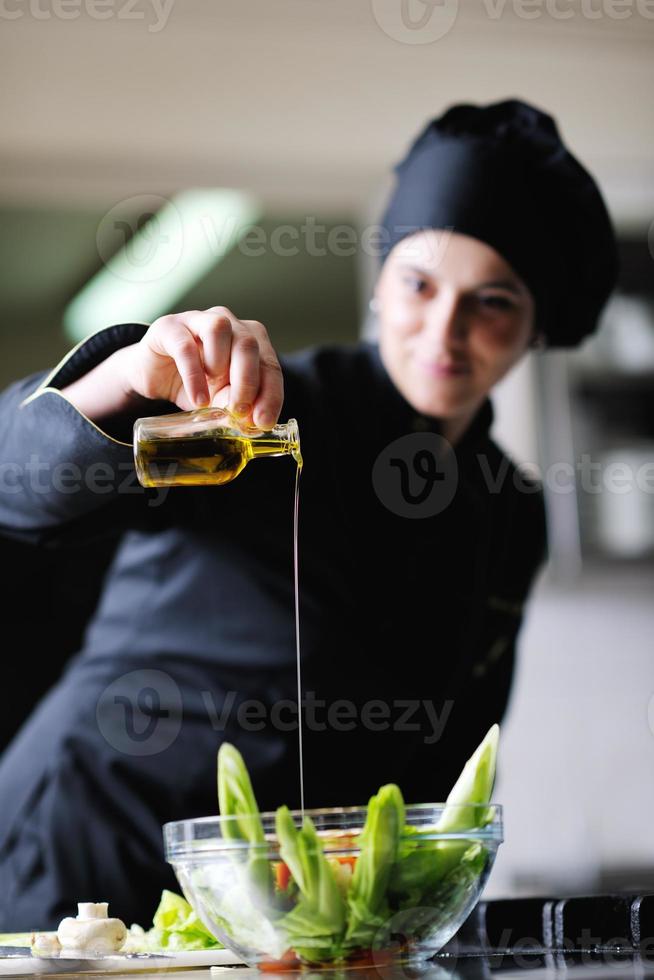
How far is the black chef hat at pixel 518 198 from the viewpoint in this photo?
5.83 feet

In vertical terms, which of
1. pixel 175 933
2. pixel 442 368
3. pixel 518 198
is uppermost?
pixel 518 198

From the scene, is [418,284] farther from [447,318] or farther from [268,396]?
[268,396]

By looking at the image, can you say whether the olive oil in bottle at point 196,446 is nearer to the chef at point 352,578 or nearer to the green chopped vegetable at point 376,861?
the green chopped vegetable at point 376,861

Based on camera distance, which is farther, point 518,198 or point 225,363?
point 518,198

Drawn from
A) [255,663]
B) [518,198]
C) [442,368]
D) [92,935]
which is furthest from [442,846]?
[518,198]

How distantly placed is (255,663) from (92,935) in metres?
0.79

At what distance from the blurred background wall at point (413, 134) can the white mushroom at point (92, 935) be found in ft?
6.85

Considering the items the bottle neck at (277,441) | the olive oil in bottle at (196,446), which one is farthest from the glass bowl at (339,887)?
the bottle neck at (277,441)

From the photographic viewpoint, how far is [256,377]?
3.39 ft

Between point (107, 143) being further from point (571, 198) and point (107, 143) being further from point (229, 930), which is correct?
point (229, 930)

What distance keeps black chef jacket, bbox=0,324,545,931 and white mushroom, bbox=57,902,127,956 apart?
24.8 inches

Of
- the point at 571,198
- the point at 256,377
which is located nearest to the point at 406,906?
the point at 256,377

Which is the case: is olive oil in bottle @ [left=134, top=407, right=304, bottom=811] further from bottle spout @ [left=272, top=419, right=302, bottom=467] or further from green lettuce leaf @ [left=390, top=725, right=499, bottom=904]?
green lettuce leaf @ [left=390, top=725, right=499, bottom=904]

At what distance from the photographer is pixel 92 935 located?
88cm
